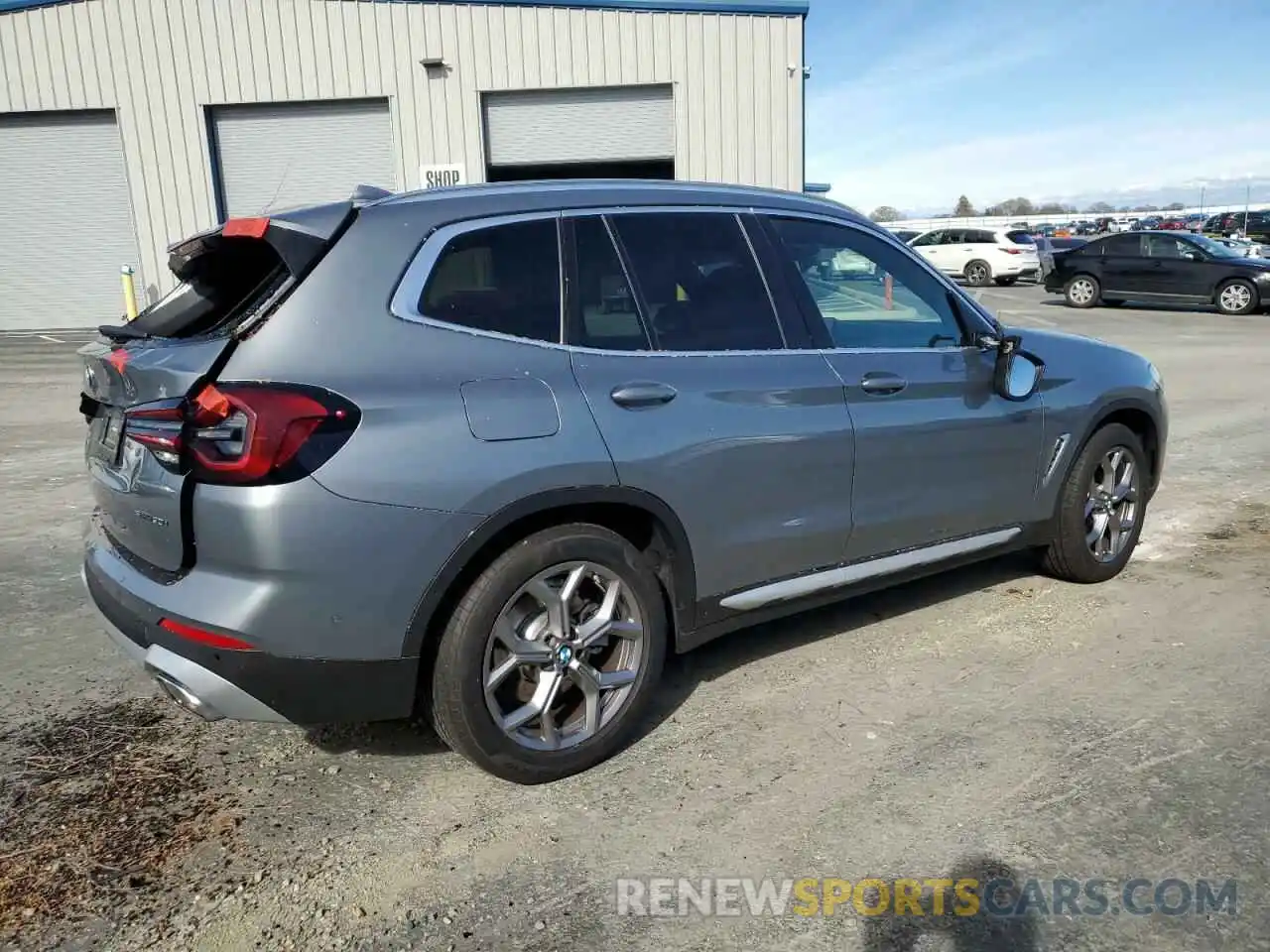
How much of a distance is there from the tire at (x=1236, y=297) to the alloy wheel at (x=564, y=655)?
20.5 meters

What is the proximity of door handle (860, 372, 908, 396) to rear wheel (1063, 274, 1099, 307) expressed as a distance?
65.9 feet

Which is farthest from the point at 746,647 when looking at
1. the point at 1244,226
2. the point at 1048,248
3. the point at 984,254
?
the point at 1244,226

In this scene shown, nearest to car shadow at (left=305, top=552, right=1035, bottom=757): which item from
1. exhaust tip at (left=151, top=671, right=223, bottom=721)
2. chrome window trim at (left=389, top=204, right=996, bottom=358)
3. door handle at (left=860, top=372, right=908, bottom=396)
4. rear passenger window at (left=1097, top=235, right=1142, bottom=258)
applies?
exhaust tip at (left=151, top=671, right=223, bottom=721)

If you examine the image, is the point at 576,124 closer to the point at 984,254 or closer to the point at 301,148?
the point at 301,148

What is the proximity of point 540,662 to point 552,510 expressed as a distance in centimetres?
47

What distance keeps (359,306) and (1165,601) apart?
3.81 m

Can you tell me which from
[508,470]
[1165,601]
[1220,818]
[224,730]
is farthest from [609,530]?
[1165,601]

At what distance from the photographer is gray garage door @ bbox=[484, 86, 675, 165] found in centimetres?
1922

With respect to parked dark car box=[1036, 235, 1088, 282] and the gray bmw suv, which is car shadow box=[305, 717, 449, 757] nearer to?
the gray bmw suv

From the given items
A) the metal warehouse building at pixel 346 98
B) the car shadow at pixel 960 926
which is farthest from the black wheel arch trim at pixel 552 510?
the metal warehouse building at pixel 346 98

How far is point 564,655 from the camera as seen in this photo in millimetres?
3066

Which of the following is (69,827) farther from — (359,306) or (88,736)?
(359,306)

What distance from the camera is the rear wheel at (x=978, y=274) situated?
94.0 feet

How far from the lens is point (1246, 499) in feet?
20.9
